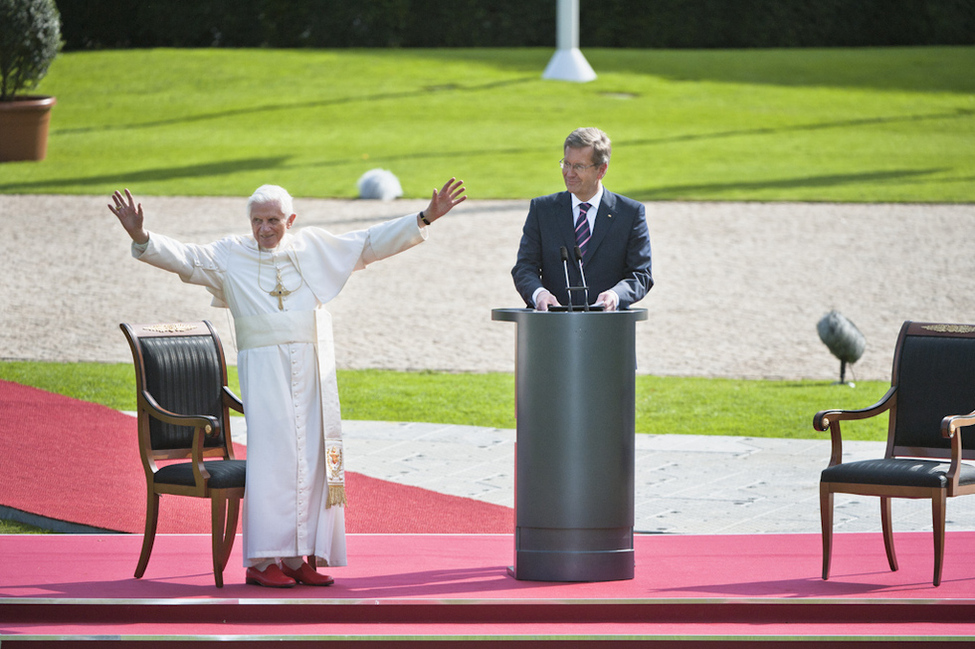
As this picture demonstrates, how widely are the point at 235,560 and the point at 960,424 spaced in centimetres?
293

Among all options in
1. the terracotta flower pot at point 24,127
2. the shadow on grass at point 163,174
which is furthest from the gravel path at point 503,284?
the terracotta flower pot at point 24,127

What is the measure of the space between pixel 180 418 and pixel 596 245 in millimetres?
1728

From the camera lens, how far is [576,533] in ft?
15.8

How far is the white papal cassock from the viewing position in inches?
189

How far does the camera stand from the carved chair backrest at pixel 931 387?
5398mm

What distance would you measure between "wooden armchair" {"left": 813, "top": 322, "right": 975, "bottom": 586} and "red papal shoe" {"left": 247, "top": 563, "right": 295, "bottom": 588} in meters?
2.04

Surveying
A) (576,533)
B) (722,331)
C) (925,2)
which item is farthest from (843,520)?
(925,2)

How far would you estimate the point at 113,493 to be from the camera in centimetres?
649

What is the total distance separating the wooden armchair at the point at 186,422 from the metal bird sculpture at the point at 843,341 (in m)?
6.08

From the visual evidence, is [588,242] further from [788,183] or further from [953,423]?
[788,183]

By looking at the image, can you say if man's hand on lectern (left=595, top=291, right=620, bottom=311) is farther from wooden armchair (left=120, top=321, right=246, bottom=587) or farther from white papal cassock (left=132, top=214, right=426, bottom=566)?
wooden armchair (left=120, top=321, right=246, bottom=587)

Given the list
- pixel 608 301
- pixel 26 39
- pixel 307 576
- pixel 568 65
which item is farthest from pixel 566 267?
pixel 568 65

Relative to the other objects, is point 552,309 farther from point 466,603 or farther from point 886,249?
point 886,249

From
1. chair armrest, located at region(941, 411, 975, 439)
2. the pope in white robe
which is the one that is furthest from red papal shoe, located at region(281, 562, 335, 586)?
chair armrest, located at region(941, 411, 975, 439)
